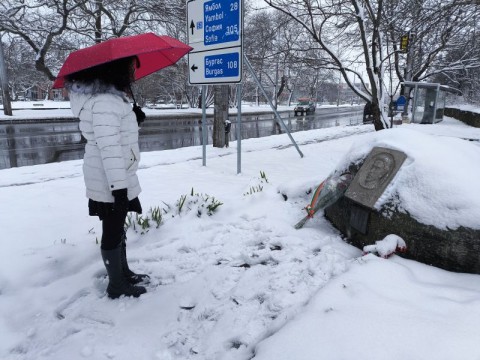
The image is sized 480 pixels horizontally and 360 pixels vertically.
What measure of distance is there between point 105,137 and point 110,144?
5 centimetres

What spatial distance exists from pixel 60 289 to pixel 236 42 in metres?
4.71

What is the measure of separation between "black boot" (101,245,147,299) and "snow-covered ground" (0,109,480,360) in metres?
0.06

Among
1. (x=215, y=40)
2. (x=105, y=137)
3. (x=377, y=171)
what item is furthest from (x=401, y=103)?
(x=105, y=137)

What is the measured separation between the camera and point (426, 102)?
18500mm

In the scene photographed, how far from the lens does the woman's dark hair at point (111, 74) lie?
7.50 feet

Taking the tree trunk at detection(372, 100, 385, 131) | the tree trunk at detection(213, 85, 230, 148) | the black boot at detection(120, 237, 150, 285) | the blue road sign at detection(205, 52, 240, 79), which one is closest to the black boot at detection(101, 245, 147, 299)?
the black boot at detection(120, 237, 150, 285)

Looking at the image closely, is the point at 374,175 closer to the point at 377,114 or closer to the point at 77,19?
the point at 377,114

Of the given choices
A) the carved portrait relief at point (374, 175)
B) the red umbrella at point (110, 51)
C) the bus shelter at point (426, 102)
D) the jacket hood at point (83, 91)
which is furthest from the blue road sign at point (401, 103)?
the jacket hood at point (83, 91)

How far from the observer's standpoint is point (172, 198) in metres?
4.82

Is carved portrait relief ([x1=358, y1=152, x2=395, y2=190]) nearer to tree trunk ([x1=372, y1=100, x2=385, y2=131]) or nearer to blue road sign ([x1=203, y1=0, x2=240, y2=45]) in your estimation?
blue road sign ([x1=203, y1=0, x2=240, y2=45])

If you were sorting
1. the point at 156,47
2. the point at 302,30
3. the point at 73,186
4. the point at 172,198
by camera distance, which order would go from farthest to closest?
the point at 302,30, the point at 73,186, the point at 172,198, the point at 156,47

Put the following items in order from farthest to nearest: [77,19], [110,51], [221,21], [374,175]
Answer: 1. [77,19]
2. [221,21]
3. [374,175]
4. [110,51]

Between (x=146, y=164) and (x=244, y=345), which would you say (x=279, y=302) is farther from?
(x=146, y=164)

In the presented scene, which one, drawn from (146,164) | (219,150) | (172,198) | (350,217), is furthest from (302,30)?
(350,217)
